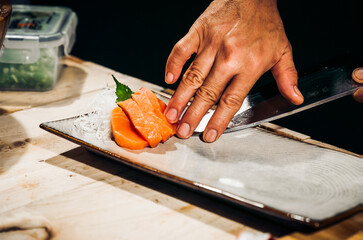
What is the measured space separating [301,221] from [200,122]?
0.66 metres

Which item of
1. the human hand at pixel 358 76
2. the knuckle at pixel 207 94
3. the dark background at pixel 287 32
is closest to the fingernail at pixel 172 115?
the knuckle at pixel 207 94

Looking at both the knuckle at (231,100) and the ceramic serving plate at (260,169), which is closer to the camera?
the ceramic serving plate at (260,169)

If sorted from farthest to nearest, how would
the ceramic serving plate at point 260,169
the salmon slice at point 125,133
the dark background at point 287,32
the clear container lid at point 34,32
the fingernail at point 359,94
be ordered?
the dark background at point 287,32, the clear container lid at point 34,32, the fingernail at point 359,94, the salmon slice at point 125,133, the ceramic serving plate at point 260,169

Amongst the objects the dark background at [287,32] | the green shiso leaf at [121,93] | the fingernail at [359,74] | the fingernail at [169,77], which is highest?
the fingernail at [359,74]

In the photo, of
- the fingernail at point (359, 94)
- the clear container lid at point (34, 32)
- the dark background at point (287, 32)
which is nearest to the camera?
the fingernail at point (359, 94)

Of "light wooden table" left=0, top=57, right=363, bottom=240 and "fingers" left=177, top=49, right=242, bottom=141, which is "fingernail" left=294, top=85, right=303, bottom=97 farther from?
"light wooden table" left=0, top=57, right=363, bottom=240

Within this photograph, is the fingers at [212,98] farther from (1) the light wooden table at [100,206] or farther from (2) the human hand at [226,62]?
(1) the light wooden table at [100,206]

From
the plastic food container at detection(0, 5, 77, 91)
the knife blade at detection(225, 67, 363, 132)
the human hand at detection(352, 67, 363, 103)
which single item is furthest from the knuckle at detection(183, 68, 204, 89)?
the plastic food container at detection(0, 5, 77, 91)

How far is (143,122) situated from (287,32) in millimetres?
1334

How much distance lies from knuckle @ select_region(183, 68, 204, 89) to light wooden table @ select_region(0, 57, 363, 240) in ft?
1.25

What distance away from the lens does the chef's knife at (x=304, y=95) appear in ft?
4.33

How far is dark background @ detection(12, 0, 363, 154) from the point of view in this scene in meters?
2.00

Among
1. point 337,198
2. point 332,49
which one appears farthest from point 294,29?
point 337,198

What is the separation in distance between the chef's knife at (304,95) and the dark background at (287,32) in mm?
93
